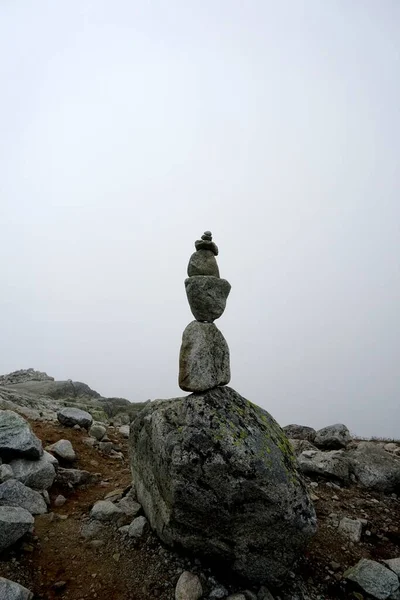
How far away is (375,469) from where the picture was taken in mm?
11531

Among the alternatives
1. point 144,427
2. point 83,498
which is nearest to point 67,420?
point 83,498

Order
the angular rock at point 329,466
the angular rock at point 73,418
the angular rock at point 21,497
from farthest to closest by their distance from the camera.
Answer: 1. the angular rock at point 73,418
2. the angular rock at point 329,466
3. the angular rock at point 21,497

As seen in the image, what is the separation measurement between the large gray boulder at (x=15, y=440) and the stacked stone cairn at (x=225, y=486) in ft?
12.4

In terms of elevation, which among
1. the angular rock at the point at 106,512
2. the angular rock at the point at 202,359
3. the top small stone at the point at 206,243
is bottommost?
the angular rock at the point at 106,512

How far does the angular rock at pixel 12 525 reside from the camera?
629 cm

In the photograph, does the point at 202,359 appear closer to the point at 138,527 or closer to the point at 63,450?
the point at 138,527

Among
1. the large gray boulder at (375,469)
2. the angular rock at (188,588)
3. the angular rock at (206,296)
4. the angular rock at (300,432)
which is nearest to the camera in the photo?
the angular rock at (188,588)

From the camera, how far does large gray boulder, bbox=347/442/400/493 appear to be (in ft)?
36.4

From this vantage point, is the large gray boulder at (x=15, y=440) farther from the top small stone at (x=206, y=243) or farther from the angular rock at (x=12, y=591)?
the top small stone at (x=206, y=243)

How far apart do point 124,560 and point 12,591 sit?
2106 millimetres

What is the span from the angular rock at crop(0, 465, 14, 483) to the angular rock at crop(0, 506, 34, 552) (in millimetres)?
1602

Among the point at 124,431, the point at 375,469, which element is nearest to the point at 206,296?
the point at 375,469

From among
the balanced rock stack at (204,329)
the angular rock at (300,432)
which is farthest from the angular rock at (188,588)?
the angular rock at (300,432)

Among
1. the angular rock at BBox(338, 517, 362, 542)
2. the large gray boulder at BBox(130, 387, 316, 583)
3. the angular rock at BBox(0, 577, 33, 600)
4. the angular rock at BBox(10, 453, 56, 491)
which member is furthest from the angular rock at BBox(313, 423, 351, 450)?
the angular rock at BBox(0, 577, 33, 600)
